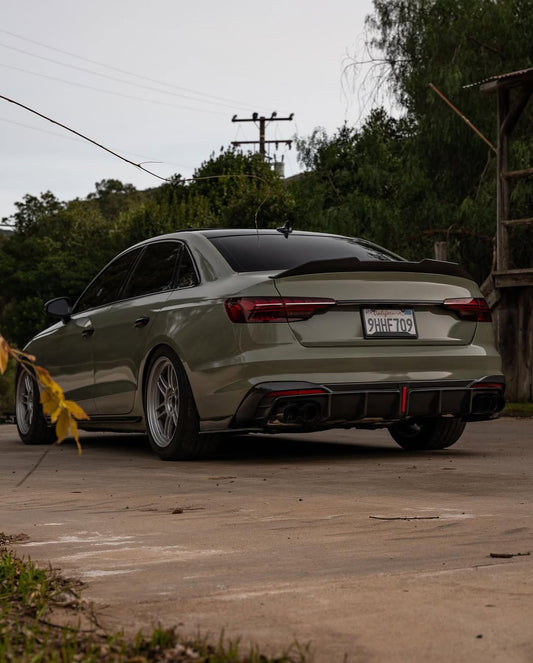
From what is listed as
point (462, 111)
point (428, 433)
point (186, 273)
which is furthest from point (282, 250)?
point (462, 111)

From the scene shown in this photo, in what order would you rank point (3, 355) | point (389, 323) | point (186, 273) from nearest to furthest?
point (3, 355) → point (389, 323) → point (186, 273)

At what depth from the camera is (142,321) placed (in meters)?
8.77

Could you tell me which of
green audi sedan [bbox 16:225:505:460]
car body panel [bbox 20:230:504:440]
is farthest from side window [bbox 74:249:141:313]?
car body panel [bbox 20:230:504:440]

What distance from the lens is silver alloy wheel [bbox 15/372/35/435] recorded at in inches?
421

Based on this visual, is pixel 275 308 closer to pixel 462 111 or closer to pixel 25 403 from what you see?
pixel 25 403

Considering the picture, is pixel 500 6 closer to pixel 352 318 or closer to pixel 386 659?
pixel 352 318

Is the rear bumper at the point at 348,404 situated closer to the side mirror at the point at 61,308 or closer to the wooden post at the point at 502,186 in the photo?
the side mirror at the point at 61,308

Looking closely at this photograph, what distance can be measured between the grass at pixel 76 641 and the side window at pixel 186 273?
4.87 metres

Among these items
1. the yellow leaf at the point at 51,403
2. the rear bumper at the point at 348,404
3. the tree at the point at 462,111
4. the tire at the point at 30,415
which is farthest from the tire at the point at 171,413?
the tree at the point at 462,111

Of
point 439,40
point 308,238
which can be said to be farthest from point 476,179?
point 308,238

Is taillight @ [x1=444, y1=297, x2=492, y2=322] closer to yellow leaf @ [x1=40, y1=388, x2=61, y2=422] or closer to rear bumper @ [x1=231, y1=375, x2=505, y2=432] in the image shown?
rear bumper @ [x1=231, y1=375, x2=505, y2=432]

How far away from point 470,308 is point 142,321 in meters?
2.29

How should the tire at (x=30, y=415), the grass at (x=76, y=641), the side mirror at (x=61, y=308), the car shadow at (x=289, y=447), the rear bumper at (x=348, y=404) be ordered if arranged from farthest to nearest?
the tire at (x=30, y=415), the side mirror at (x=61, y=308), the car shadow at (x=289, y=447), the rear bumper at (x=348, y=404), the grass at (x=76, y=641)

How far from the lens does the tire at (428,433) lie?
9.11 m
